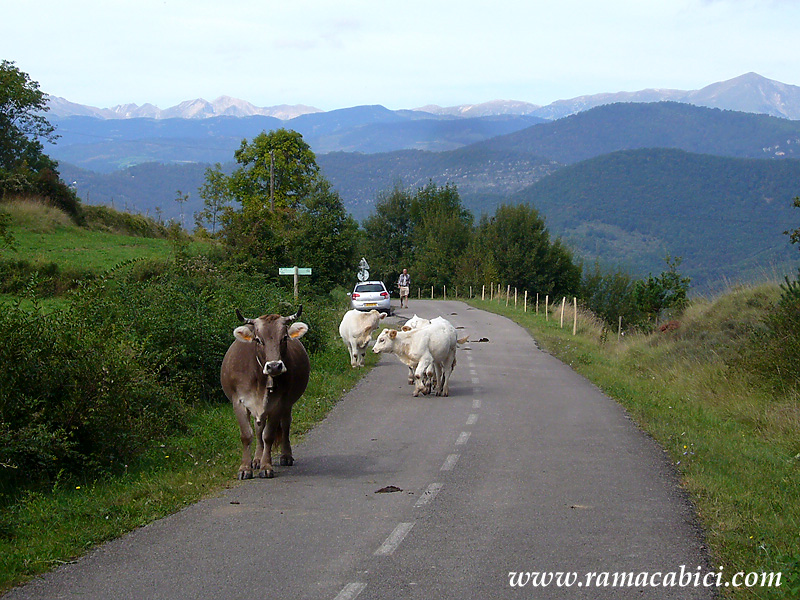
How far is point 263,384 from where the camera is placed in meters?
10.2

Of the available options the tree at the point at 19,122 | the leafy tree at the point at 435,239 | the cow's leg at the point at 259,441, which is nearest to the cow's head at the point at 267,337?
the cow's leg at the point at 259,441

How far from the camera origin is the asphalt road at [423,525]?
614cm

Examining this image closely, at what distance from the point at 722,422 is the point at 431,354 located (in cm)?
552

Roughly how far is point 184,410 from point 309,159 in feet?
238

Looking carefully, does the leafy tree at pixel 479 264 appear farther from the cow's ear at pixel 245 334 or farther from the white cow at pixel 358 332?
the cow's ear at pixel 245 334

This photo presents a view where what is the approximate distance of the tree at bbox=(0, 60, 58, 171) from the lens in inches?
2217

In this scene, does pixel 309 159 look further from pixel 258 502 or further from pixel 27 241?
pixel 258 502

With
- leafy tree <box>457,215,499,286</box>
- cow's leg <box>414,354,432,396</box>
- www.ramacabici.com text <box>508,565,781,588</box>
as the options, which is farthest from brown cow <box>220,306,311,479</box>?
leafy tree <box>457,215,499,286</box>

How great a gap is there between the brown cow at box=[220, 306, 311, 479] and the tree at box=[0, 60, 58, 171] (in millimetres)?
49719

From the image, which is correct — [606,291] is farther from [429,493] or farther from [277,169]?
[429,493]

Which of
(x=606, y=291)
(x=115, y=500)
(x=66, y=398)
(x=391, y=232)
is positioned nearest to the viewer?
(x=115, y=500)

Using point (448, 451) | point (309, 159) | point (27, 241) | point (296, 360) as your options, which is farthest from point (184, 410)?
point (309, 159)

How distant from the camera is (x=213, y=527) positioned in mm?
7723

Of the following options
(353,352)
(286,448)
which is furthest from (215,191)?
(286,448)
